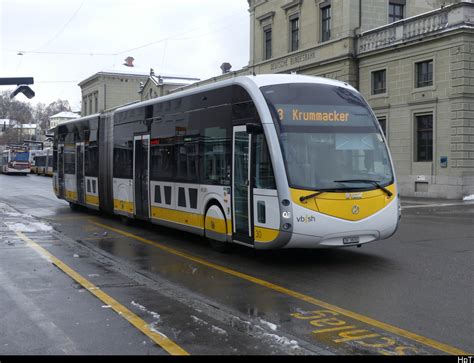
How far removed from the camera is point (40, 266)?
962cm

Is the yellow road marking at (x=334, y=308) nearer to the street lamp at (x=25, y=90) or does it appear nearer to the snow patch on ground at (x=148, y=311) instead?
the snow patch on ground at (x=148, y=311)

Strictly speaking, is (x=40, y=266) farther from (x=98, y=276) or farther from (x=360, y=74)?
(x=360, y=74)

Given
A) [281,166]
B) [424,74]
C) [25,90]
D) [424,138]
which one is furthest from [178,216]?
[424,74]

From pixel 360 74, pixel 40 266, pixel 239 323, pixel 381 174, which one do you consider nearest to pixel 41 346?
pixel 239 323

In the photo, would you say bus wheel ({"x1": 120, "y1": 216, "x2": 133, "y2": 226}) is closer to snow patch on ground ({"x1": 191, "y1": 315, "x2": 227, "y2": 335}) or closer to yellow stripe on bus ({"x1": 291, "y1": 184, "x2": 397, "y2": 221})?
yellow stripe on bus ({"x1": 291, "y1": 184, "x2": 397, "y2": 221})

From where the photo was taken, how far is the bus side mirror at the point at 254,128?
950cm

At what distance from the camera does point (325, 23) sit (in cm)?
3725

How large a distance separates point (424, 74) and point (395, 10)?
29.0ft

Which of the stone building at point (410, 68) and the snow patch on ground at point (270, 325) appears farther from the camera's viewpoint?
the stone building at point (410, 68)

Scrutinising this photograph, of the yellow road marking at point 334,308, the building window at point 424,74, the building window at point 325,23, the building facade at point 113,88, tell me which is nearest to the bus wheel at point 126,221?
the yellow road marking at point 334,308

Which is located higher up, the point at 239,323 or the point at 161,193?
the point at 161,193

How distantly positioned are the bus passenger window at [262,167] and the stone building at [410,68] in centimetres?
2090

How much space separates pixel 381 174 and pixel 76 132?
1302 cm

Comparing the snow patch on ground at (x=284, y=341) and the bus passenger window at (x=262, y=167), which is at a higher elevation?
the bus passenger window at (x=262, y=167)
